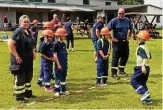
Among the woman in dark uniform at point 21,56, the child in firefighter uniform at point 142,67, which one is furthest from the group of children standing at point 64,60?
the woman in dark uniform at point 21,56

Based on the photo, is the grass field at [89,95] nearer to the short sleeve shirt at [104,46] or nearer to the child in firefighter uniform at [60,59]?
the child in firefighter uniform at [60,59]

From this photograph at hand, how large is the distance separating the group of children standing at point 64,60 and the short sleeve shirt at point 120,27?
1.46m

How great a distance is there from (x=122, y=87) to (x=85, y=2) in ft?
175

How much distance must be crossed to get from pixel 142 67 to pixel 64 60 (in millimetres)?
1942

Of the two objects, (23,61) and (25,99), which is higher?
(23,61)

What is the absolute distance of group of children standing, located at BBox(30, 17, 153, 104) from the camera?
824 cm

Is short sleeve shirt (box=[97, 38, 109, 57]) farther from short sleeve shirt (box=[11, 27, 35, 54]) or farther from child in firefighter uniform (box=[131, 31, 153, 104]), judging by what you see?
short sleeve shirt (box=[11, 27, 35, 54])

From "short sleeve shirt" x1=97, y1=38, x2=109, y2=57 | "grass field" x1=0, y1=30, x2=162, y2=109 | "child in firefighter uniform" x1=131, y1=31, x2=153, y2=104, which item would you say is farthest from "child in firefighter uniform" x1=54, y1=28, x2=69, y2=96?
"child in firefighter uniform" x1=131, y1=31, x2=153, y2=104

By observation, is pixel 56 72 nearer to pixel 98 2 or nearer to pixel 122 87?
pixel 122 87

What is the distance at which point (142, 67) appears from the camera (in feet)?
26.9

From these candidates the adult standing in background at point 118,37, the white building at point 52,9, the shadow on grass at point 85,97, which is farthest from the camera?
the white building at point 52,9

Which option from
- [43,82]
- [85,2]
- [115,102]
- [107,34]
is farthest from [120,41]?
[85,2]

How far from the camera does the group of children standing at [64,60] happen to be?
8242 millimetres

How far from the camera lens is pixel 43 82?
34.5 feet
